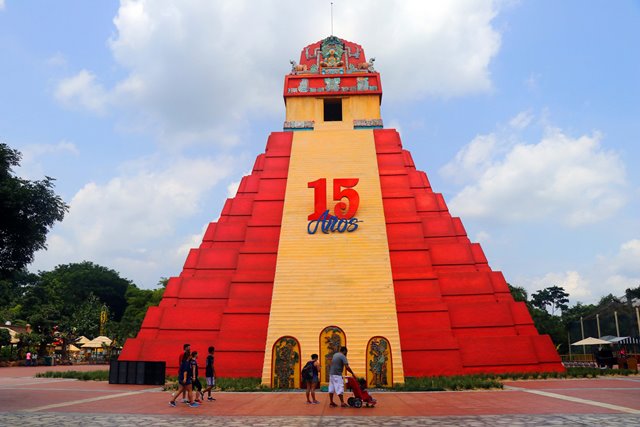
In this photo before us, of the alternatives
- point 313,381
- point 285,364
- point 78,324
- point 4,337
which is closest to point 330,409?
point 313,381


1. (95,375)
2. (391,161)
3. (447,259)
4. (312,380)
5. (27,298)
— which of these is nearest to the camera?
(312,380)

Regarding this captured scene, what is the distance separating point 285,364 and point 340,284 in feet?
15.6

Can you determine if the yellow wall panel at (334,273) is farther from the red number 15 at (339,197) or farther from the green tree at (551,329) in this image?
the green tree at (551,329)

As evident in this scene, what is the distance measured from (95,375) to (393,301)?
13093mm

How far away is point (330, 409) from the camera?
11031 millimetres

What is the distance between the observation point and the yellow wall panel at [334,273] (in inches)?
721

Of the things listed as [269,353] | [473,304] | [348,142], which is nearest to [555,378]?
[473,304]

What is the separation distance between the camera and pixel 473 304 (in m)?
21.3

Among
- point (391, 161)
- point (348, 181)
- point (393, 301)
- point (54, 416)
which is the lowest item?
point (54, 416)

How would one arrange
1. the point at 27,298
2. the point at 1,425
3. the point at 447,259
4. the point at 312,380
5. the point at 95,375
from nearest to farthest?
1. the point at 1,425
2. the point at 312,380
3. the point at 95,375
4. the point at 447,259
5. the point at 27,298

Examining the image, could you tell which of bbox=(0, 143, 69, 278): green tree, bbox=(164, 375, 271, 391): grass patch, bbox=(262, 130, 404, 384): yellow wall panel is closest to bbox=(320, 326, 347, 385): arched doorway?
bbox=(262, 130, 404, 384): yellow wall panel

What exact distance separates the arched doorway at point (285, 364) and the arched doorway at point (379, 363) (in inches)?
94.7

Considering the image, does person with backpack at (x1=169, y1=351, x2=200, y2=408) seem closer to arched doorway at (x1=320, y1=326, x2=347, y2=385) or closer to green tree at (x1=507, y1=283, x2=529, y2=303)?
arched doorway at (x1=320, y1=326, x2=347, y2=385)

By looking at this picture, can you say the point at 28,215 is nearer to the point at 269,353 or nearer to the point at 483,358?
the point at 269,353
